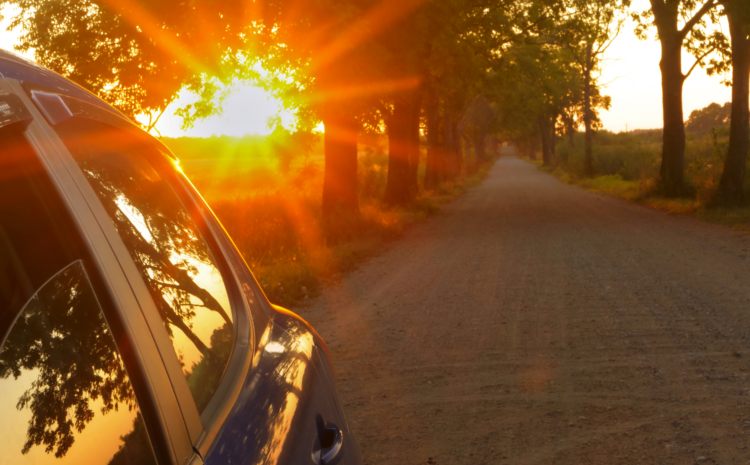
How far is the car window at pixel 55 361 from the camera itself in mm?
1025

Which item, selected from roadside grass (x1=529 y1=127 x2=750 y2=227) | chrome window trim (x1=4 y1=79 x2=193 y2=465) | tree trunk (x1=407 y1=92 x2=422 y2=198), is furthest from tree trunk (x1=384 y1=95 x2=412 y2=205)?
chrome window trim (x1=4 y1=79 x2=193 y2=465)

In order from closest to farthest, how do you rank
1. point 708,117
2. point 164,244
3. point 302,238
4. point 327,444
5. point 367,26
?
point 164,244 < point 327,444 < point 367,26 < point 302,238 < point 708,117

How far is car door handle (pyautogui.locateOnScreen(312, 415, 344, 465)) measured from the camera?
68.8 inches

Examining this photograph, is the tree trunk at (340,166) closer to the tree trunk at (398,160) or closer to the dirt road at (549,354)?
the dirt road at (549,354)

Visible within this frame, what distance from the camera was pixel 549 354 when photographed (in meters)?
5.54

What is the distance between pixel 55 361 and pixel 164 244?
641 mm

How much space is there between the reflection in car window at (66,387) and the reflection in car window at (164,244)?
0.88ft

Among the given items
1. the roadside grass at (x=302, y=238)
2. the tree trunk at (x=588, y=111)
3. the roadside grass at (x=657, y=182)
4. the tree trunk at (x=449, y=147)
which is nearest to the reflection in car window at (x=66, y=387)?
the roadside grass at (x=302, y=238)

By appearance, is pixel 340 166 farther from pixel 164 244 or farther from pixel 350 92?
pixel 164 244

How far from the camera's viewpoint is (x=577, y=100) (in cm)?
5922

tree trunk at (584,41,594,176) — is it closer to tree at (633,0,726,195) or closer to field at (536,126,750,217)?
field at (536,126,750,217)

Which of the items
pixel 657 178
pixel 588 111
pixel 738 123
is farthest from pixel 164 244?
pixel 588 111

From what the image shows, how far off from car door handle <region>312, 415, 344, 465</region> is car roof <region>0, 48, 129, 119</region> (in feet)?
3.45

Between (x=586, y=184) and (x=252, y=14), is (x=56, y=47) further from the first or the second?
(x=586, y=184)
